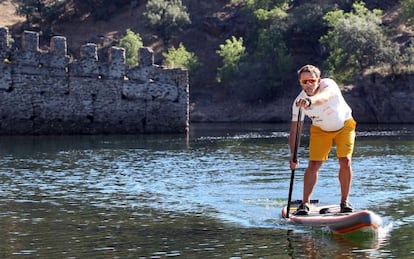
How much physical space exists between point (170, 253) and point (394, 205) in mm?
6258

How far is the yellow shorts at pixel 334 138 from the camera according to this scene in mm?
15961

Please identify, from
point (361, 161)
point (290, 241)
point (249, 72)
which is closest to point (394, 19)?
point (249, 72)

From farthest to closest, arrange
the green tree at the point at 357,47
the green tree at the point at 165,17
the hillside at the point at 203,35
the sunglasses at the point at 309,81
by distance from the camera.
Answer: the green tree at the point at 165,17, the hillside at the point at 203,35, the green tree at the point at 357,47, the sunglasses at the point at 309,81

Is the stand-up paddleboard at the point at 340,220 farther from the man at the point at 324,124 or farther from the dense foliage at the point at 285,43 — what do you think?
the dense foliage at the point at 285,43

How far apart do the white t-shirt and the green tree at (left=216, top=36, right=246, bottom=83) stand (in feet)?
171

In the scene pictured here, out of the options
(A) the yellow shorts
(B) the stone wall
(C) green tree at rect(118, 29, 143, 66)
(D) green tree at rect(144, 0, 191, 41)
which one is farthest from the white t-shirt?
(D) green tree at rect(144, 0, 191, 41)

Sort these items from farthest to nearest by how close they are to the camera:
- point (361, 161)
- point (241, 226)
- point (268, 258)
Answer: point (361, 161) < point (241, 226) < point (268, 258)

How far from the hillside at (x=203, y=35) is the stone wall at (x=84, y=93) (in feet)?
57.3

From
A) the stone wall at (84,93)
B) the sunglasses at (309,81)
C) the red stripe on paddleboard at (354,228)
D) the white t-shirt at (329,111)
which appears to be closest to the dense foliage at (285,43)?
the stone wall at (84,93)

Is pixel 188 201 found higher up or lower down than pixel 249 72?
lower down

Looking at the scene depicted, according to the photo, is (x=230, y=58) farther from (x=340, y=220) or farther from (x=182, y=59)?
(x=340, y=220)

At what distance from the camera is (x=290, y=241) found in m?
14.3

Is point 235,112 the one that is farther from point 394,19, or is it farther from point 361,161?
point 361,161

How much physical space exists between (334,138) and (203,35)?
209ft
